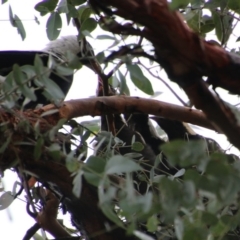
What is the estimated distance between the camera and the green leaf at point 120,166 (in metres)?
0.52

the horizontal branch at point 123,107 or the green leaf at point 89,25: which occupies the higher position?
the green leaf at point 89,25

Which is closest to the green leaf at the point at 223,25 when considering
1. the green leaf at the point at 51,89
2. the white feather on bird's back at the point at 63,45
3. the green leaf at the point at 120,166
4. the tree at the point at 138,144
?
the tree at the point at 138,144

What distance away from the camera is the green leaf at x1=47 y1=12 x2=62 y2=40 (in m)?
1.02

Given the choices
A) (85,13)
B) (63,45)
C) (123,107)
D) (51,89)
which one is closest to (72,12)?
(85,13)

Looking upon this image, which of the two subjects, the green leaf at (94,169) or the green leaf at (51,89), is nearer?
the green leaf at (94,169)

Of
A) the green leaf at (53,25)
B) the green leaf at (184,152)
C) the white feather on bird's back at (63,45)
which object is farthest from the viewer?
the white feather on bird's back at (63,45)

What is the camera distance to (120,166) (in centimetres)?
52

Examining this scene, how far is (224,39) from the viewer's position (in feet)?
3.42

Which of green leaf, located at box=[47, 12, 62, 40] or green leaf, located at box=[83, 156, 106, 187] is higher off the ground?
green leaf, located at box=[83, 156, 106, 187]

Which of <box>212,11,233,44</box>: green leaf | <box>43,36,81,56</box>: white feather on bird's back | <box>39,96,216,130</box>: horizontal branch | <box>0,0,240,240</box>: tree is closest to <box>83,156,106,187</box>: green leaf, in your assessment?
<box>0,0,240,240</box>: tree

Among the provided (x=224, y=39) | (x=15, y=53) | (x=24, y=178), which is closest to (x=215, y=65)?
(x=24, y=178)

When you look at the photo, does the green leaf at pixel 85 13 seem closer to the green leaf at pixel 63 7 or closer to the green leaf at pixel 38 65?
the green leaf at pixel 63 7

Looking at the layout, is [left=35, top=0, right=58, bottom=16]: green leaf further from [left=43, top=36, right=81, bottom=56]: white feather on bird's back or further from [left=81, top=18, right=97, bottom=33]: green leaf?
[left=43, top=36, right=81, bottom=56]: white feather on bird's back

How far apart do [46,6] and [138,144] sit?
0.30m
